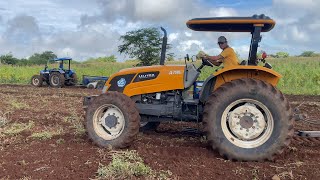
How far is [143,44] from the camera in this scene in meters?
22.1

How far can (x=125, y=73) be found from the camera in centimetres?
694

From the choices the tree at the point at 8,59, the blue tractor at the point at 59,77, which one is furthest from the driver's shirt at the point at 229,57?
the tree at the point at 8,59

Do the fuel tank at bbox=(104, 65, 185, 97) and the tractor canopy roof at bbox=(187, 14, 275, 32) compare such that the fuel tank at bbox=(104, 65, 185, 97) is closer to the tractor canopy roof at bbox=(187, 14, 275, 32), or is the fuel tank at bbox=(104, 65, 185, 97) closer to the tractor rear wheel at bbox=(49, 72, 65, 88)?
the tractor canopy roof at bbox=(187, 14, 275, 32)

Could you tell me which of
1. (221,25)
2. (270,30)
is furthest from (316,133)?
(221,25)

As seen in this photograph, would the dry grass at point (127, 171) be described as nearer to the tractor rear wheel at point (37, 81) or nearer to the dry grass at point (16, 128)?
the dry grass at point (16, 128)

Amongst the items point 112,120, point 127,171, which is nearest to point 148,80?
point 112,120

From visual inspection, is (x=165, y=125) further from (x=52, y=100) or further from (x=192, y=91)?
(x=52, y=100)

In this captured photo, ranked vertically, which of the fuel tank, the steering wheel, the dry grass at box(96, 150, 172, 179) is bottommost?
the dry grass at box(96, 150, 172, 179)

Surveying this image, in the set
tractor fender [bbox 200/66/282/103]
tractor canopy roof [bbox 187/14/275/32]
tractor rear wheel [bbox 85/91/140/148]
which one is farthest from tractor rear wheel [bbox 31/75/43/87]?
tractor fender [bbox 200/66/282/103]

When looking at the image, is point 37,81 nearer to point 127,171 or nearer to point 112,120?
point 112,120

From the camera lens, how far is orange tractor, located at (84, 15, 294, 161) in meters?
5.61

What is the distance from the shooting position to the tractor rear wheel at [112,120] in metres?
6.33

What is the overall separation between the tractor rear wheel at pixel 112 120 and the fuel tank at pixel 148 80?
0.43 meters

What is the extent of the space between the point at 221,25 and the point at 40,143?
3448mm
